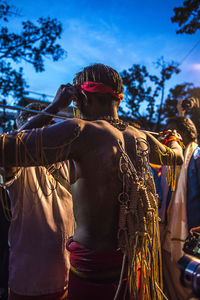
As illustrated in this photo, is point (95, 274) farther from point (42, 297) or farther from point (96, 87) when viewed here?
point (96, 87)

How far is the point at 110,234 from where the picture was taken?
4.26 feet

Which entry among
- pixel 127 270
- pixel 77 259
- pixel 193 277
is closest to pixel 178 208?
pixel 127 270

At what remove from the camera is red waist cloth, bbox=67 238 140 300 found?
1.23 meters

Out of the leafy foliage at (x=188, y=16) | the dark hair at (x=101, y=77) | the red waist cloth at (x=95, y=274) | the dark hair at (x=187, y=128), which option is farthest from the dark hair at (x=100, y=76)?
the leafy foliage at (x=188, y=16)

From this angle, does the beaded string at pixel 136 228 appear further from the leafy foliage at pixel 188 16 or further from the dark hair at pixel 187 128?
the leafy foliage at pixel 188 16

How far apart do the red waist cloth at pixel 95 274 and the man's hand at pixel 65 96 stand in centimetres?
95

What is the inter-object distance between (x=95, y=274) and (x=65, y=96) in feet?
3.78

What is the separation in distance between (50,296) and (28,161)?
3.85 ft

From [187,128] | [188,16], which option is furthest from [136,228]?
[188,16]

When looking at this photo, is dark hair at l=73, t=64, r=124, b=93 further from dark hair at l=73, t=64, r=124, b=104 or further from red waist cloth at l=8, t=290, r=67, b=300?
red waist cloth at l=8, t=290, r=67, b=300

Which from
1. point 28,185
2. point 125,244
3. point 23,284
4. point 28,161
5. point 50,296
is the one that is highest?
point 28,161

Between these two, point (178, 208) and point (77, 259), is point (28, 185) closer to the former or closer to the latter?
point (77, 259)

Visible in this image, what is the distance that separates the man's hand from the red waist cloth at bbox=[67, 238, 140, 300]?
95cm

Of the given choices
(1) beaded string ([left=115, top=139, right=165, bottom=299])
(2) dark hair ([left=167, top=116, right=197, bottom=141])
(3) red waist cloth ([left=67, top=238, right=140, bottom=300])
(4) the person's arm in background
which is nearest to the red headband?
(1) beaded string ([left=115, top=139, right=165, bottom=299])
